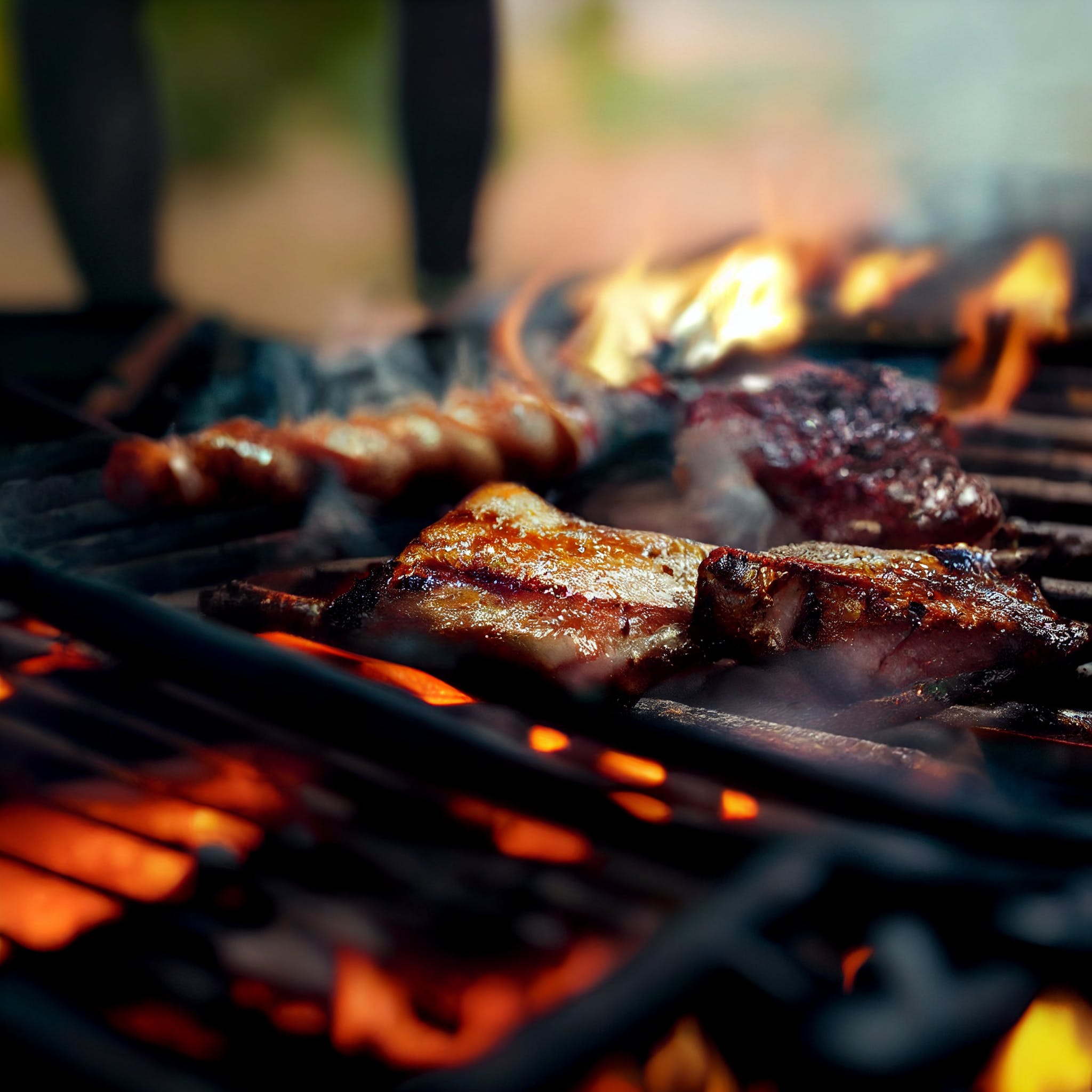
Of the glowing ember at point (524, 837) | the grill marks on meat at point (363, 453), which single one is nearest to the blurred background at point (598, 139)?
the grill marks on meat at point (363, 453)

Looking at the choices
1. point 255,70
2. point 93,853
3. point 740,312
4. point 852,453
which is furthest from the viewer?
point 255,70

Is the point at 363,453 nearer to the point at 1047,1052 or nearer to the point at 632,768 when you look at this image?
the point at 632,768

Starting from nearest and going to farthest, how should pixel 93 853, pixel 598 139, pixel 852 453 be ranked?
pixel 93 853, pixel 852 453, pixel 598 139

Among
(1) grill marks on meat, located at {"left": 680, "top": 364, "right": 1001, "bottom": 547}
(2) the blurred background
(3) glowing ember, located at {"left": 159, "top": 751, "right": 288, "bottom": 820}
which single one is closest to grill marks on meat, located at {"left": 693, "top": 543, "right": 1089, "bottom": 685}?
(1) grill marks on meat, located at {"left": 680, "top": 364, "right": 1001, "bottom": 547}

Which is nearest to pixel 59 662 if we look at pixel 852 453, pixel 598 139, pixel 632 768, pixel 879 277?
pixel 632 768

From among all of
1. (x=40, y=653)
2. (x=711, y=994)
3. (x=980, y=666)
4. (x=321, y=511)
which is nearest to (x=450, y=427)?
(x=321, y=511)

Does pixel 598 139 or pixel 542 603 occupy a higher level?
pixel 598 139

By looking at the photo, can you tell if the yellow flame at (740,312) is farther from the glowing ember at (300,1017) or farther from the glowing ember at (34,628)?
the glowing ember at (300,1017)

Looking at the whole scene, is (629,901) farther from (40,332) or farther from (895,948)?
(40,332)
